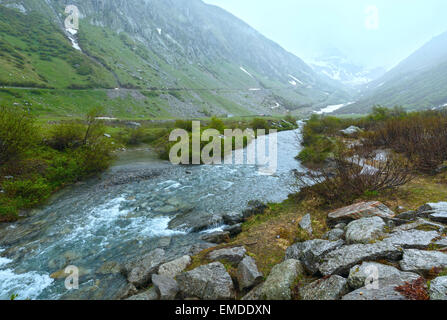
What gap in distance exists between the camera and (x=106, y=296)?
23.1 ft

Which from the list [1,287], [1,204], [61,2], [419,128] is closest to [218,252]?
[1,287]

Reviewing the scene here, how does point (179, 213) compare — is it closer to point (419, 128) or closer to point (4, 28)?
point (419, 128)

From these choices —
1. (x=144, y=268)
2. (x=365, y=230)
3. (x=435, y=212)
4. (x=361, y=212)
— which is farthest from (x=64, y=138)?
(x=435, y=212)

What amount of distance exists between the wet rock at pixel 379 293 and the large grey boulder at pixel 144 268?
6036mm

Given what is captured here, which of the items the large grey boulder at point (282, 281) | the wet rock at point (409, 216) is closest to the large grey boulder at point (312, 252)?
the large grey boulder at point (282, 281)

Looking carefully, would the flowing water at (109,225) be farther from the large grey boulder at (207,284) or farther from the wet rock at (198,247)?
the large grey boulder at (207,284)

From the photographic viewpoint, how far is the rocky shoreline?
4.14m

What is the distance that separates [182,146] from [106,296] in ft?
77.4

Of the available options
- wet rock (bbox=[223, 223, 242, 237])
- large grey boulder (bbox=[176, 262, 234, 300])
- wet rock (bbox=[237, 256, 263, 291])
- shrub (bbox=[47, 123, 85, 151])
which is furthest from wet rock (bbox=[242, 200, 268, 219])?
shrub (bbox=[47, 123, 85, 151])

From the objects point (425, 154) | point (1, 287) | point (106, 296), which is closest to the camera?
point (106, 296)

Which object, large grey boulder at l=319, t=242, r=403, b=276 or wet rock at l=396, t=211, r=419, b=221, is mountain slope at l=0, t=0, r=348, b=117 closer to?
large grey boulder at l=319, t=242, r=403, b=276

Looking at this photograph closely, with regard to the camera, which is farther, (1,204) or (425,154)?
(425,154)

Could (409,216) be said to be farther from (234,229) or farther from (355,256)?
(234,229)
